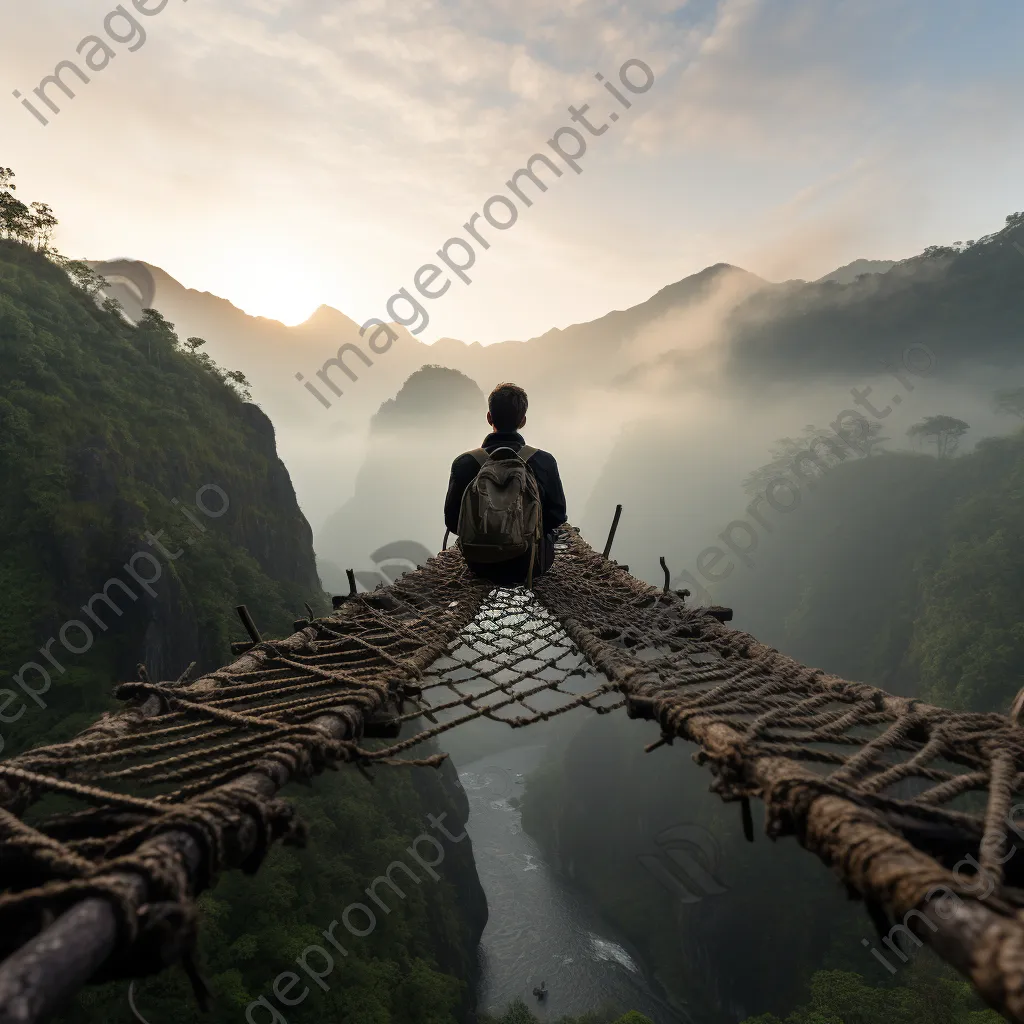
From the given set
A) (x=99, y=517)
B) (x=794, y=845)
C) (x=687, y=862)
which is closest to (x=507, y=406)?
(x=99, y=517)

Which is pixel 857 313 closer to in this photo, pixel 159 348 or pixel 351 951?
pixel 159 348

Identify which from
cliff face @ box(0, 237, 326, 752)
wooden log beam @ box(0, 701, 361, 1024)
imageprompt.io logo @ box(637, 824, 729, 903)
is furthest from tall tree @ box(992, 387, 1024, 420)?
wooden log beam @ box(0, 701, 361, 1024)

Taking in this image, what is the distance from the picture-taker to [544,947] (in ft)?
72.8

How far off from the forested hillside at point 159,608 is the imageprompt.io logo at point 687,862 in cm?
881

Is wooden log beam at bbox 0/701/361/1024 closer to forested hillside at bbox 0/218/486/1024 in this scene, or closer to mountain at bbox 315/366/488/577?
forested hillside at bbox 0/218/486/1024

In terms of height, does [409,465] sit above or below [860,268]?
below

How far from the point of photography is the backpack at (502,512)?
12.3ft

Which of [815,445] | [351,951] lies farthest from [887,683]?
[815,445]

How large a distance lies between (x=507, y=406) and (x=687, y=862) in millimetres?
27374

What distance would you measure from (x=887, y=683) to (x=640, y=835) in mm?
15185

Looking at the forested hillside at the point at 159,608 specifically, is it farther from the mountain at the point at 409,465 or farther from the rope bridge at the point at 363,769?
the mountain at the point at 409,465

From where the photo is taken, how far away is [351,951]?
468 inches

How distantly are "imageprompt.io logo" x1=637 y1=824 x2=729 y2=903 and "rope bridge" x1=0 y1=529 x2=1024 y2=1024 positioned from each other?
25.2 meters

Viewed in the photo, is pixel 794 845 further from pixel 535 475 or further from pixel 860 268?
pixel 860 268
